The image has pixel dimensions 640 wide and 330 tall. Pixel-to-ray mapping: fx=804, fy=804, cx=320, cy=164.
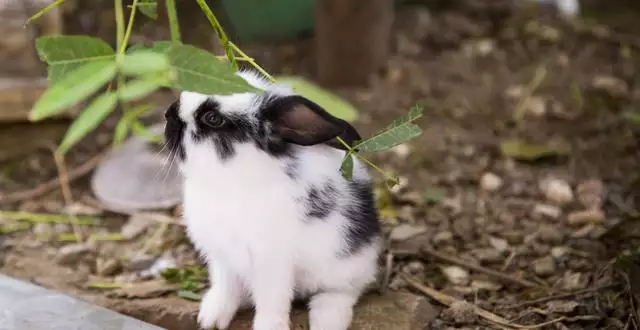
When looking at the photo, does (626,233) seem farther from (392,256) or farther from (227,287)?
(227,287)

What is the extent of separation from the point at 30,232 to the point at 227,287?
1.10m

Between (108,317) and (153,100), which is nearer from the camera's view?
(108,317)

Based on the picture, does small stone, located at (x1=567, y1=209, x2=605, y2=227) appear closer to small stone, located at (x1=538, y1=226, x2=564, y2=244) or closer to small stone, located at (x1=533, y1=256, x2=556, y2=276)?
small stone, located at (x1=538, y1=226, x2=564, y2=244)

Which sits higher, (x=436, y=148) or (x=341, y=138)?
(x=436, y=148)

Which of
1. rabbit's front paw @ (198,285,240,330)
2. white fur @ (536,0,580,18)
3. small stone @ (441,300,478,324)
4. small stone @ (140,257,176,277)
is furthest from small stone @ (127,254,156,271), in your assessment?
white fur @ (536,0,580,18)

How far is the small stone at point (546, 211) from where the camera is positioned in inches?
113

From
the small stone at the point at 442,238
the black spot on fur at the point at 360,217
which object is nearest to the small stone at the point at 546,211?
the small stone at the point at 442,238

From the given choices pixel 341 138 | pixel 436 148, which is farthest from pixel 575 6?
pixel 341 138

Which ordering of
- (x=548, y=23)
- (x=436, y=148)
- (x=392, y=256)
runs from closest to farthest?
(x=392, y=256)
(x=436, y=148)
(x=548, y=23)

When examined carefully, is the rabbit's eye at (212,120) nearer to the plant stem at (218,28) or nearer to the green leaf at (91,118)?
the plant stem at (218,28)

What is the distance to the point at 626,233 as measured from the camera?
2627 millimetres

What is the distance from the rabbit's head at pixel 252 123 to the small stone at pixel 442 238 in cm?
89

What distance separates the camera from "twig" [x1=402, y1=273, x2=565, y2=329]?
7.15ft

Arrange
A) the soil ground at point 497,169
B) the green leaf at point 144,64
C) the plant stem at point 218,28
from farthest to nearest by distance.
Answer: the soil ground at point 497,169
the plant stem at point 218,28
the green leaf at point 144,64
